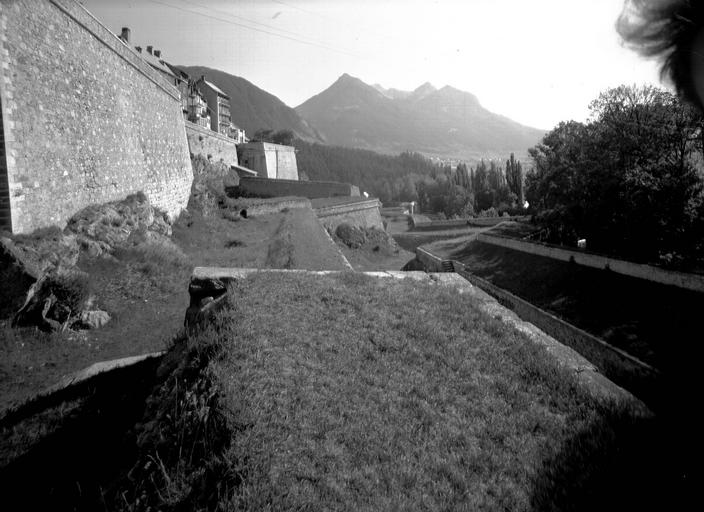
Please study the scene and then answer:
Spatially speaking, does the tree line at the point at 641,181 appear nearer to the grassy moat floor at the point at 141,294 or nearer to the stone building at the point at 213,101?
the grassy moat floor at the point at 141,294

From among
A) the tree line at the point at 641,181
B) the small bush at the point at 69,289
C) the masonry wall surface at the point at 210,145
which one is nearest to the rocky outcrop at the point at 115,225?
the small bush at the point at 69,289

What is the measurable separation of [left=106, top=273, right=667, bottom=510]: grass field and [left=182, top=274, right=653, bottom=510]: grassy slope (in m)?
0.01

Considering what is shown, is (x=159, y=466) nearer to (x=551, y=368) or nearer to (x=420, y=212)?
(x=551, y=368)

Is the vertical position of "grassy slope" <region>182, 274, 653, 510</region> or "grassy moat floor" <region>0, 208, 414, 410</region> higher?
"grassy slope" <region>182, 274, 653, 510</region>

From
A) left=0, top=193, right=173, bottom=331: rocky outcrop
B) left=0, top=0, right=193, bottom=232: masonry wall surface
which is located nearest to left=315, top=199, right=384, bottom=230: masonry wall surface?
left=0, top=0, right=193, bottom=232: masonry wall surface

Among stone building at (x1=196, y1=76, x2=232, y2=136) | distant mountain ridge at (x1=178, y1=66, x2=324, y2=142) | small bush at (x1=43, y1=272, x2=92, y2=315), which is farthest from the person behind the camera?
distant mountain ridge at (x1=178, y1=66, x2=324, y2=142)

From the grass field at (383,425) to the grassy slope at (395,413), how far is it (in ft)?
0.04

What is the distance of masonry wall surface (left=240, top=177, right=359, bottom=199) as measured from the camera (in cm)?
3500

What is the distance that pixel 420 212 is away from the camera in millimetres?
95625

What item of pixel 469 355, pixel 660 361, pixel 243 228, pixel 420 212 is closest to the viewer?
pixel 469 355

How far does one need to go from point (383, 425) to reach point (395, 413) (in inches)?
7.1

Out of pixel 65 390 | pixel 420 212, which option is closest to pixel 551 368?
pixel 65 390

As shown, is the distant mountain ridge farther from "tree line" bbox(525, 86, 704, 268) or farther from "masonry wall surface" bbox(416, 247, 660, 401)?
"masonry wall surface" bbox(416, 247, 660, 401)

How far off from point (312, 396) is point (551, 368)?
2.19m
